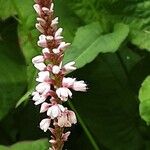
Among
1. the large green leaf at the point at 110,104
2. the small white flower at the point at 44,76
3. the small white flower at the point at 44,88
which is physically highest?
the small white flower at the point at 44,76

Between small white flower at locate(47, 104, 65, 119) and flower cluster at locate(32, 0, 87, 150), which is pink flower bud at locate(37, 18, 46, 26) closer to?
flower cluster at locate(32, 0, 87, 150)

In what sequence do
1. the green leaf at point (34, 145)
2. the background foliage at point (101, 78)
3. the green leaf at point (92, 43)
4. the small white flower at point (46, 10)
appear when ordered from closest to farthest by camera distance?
the small white flower at point (46, 10) → the green leaf at point (34, 145) → the green leaf at point (92, 43) → the background foliage at point (101, 78)

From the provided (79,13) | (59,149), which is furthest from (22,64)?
(59,149)

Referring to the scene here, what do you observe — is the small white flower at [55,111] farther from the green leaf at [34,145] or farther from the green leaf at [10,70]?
the green leaf at [10,70]

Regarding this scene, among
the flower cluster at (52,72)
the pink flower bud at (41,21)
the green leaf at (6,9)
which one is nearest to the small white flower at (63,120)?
the flower cluster at (52,72)

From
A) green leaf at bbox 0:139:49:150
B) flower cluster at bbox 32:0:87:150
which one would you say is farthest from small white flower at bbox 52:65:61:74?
green leaf at bbox 0:139:49:150

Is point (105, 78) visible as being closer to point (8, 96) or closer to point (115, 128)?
point (115, 128)

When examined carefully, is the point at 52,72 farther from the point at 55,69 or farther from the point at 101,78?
the point at 101,78
